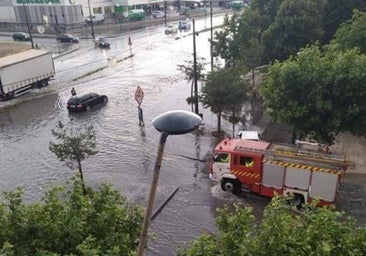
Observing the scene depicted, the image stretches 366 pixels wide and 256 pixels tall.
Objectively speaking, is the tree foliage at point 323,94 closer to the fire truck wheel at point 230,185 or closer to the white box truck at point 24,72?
the fire truck wheel at point 230,185

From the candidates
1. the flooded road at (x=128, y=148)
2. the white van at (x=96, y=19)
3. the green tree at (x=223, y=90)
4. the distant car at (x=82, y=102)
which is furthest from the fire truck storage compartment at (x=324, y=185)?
the white van at (x=96, y=19)

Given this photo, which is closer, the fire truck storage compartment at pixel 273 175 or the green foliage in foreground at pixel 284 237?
the green foliage in foreground at pixel 284 237

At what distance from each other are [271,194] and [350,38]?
12553mm

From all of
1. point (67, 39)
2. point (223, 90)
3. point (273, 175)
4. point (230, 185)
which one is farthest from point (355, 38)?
point (67, 39)

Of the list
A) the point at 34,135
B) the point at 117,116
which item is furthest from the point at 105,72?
the point at 34,135

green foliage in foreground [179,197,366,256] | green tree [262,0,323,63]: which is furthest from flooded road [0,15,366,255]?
green tree [262,0,323,63]

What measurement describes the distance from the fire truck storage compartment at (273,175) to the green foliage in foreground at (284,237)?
8.50 m

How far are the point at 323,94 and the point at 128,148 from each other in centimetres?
1136

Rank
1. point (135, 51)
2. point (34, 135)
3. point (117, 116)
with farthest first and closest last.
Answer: point (135, 51) < point (117, 116) < point (34, 135)

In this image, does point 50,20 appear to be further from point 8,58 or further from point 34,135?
point 34,135

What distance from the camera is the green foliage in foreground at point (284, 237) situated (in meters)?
8.07

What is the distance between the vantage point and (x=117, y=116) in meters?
29.5

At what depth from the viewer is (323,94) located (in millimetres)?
18844

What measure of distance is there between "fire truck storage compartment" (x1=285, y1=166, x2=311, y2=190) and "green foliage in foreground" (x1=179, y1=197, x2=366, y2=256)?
8167 millimetres
